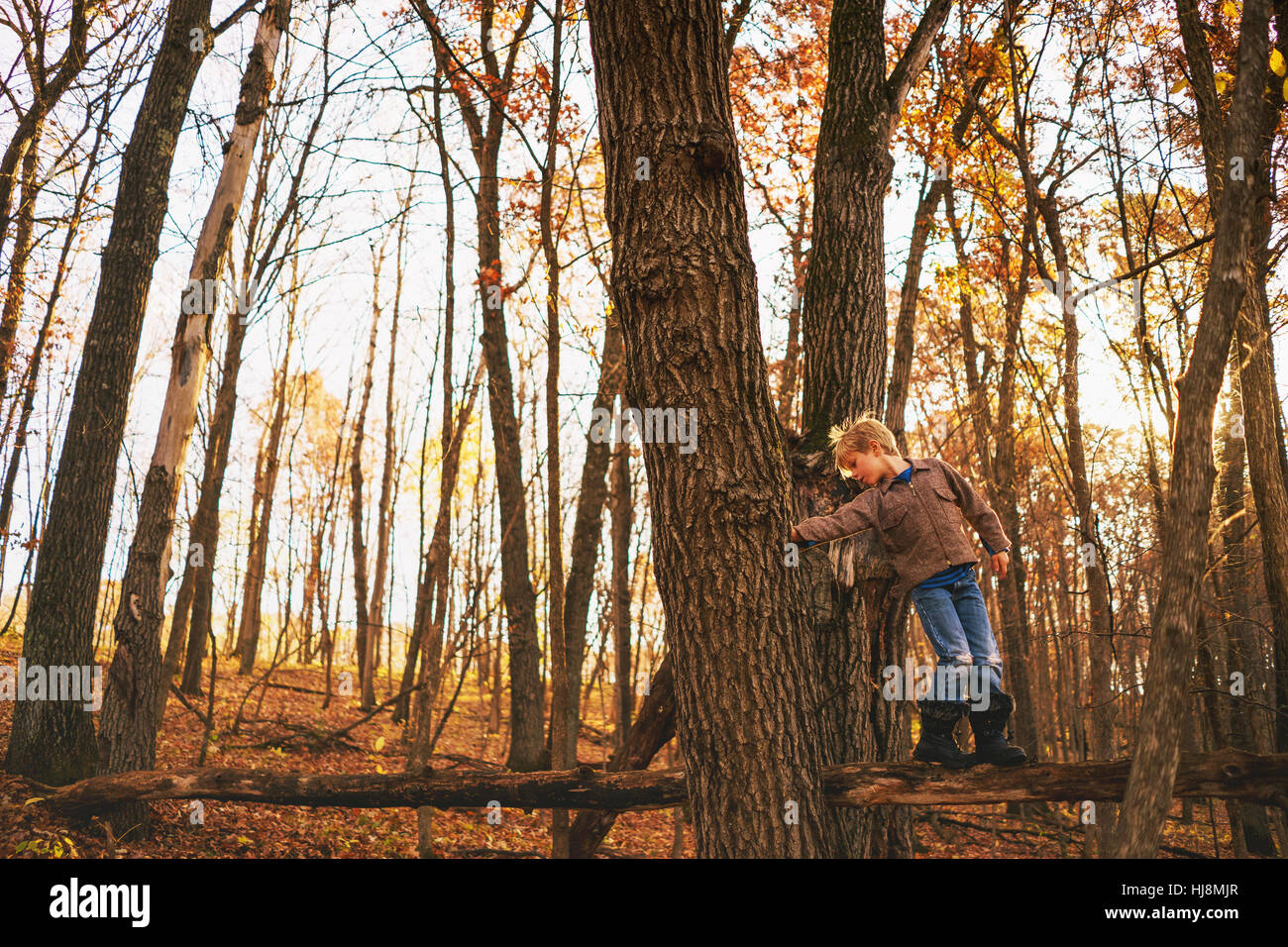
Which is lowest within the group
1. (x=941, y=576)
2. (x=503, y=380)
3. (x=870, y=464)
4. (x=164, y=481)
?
(x=941, y=576)

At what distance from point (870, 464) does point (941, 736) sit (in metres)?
1.33

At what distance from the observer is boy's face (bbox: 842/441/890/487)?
3803mm

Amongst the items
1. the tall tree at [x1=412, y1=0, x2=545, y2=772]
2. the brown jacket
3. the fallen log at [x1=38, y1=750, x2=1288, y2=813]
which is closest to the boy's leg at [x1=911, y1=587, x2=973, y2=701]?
the brown jacket

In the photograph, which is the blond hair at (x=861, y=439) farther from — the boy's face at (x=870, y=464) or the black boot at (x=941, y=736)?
the black boot at (x=941, y=736)

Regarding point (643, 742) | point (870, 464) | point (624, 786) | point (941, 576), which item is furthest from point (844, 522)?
A: point (643, 742)

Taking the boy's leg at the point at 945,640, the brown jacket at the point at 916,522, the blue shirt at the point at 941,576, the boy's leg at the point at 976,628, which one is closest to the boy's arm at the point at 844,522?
the brown jacket at the point at 916,522

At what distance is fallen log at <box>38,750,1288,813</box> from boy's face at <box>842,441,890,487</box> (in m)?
1.33

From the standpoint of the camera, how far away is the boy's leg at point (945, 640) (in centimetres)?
362

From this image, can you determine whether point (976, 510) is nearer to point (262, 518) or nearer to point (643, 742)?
point (643, 742)

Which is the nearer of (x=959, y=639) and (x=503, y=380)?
(x=959, y=639)

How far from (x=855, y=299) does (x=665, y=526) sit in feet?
6.80

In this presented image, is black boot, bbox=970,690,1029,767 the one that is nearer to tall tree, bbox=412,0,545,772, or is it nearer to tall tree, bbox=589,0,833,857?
tall tree, bbox=589,0,833,857

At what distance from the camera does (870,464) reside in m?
3.80
